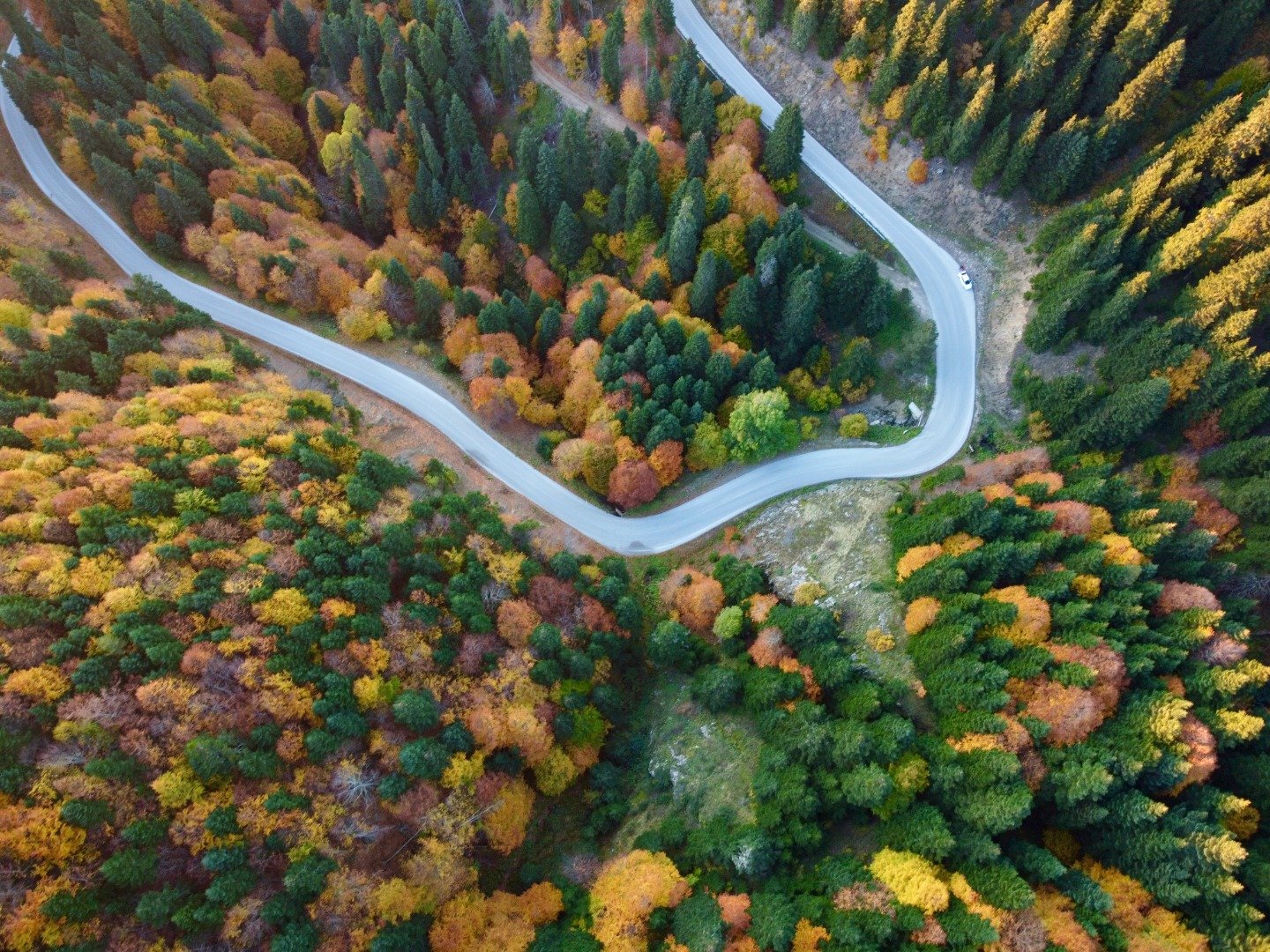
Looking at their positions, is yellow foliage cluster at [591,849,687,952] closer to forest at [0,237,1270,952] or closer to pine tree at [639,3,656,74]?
forest at [0,237,1270,952]

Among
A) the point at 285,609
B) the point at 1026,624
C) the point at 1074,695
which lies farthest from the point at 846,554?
the point at 285,609

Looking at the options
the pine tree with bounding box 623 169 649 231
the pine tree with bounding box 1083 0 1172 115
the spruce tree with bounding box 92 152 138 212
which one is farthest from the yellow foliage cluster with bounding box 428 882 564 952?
the pine tree with bounding box 1083 0 1172 115

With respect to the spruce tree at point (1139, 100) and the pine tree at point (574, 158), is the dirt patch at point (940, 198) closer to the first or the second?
the spruce tree at point (1139, 100)

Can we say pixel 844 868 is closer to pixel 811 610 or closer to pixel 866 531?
pixel 811 610

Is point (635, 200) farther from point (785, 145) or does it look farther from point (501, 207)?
point (501, 207)

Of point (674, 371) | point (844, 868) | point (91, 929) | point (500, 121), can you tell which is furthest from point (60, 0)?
point (844, 868)

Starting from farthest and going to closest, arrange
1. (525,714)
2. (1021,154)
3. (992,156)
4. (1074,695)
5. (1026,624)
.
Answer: (992,156), (1021,154), (525,714), (1026,624), (1074,695)
